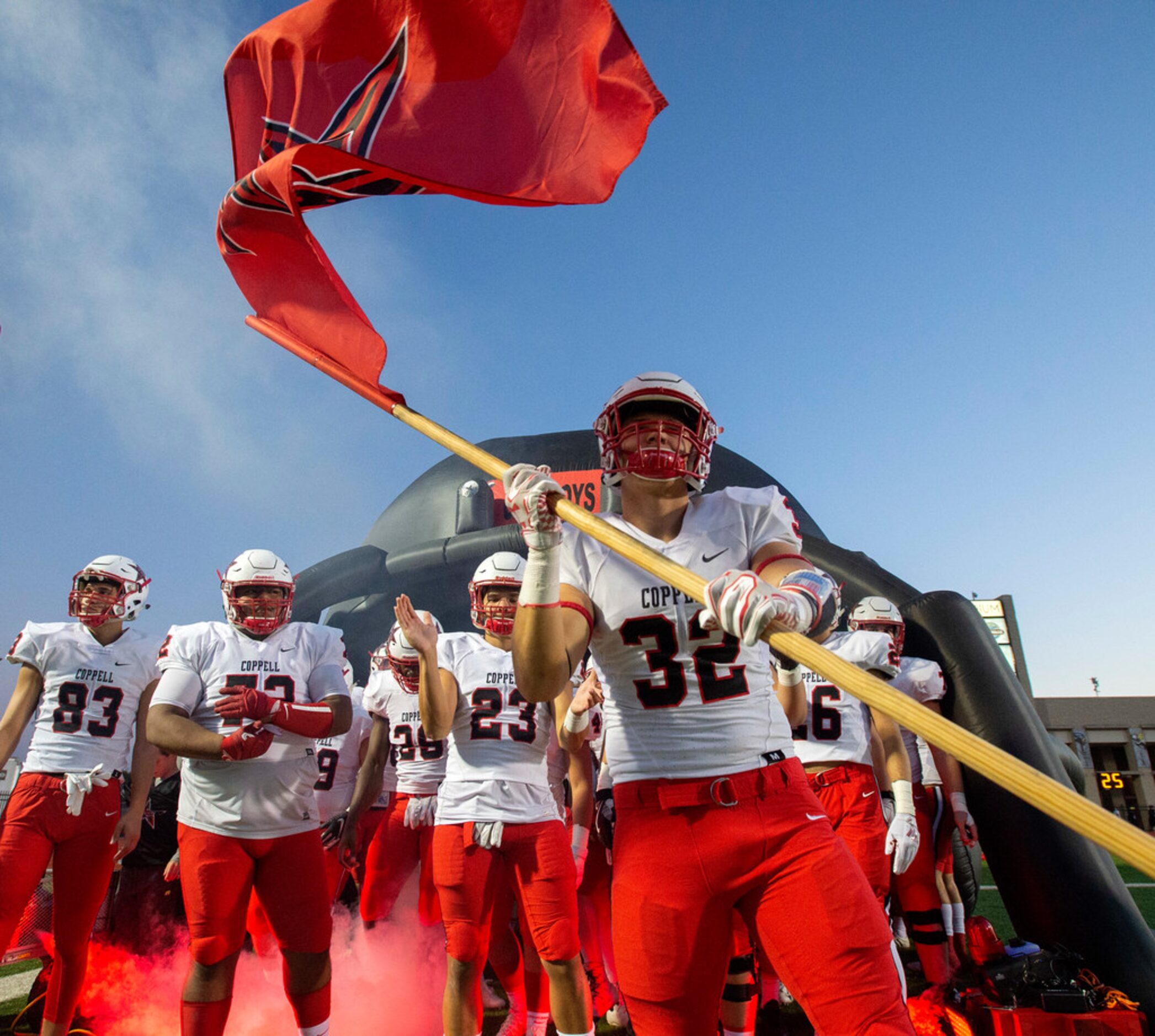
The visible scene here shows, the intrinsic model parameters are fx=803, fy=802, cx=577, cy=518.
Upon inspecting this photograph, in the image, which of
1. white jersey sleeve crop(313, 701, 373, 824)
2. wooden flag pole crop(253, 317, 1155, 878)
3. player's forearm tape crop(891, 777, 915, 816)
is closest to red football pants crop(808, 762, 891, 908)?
player's forearm tape crop(891, 777, 915, 816)

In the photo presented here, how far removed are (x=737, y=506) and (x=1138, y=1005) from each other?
3.90 m

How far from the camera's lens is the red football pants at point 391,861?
18.6 feet

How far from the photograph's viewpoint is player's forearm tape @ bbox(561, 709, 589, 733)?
3791mm

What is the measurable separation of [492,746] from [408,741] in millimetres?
1974

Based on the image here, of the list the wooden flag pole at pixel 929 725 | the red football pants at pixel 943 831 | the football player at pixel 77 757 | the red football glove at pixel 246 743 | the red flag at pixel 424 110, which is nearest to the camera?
the wooden flag pole at pixel 929 725

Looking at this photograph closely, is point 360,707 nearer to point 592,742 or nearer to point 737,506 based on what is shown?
point 592,742

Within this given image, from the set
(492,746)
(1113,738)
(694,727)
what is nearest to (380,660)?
(492,746)

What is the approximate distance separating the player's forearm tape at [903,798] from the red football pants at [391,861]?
122 inches

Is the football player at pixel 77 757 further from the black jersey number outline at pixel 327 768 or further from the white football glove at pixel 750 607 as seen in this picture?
the white football glove at pixel 750 607

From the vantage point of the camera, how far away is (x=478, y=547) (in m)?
14.4

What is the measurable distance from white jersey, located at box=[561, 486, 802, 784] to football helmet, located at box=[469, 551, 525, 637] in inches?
79.5

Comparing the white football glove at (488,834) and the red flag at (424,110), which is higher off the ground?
the red flag at (424,110)

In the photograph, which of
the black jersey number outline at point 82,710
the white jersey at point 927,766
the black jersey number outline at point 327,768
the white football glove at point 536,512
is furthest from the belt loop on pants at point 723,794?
the black jersey number outline at point 327,768

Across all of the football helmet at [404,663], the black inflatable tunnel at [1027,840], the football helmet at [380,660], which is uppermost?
the football helmet at [380,660]
